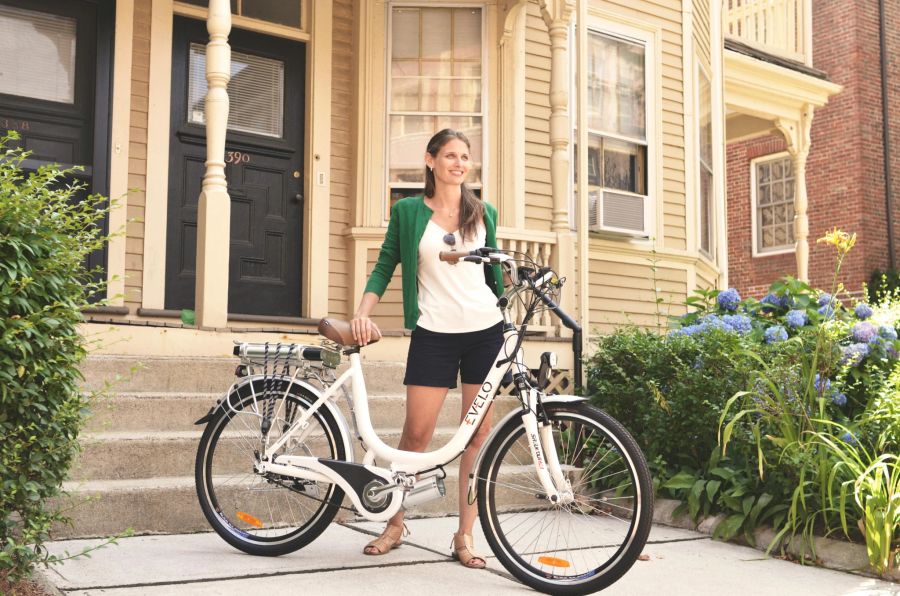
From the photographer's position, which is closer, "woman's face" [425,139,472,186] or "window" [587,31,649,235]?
"woman's face" [425,139,472,186]

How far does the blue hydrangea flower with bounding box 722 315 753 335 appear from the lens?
212 inches

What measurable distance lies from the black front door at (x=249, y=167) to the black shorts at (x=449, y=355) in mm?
3761

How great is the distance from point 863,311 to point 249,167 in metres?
4.65

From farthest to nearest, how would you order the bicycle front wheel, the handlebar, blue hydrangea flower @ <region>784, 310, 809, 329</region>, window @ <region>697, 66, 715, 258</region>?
window @ <region>697, 66, 715, 258</region>, blue hydrangea flower @ <region>784, 310, 809, 329</region>, the handlebar, the bicycle front wheel

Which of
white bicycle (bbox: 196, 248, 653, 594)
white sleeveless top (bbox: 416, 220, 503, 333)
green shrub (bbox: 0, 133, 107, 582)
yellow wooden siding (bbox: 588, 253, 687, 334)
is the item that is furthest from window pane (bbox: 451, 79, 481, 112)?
green shrub (bbox: 0, 133, 107, 582)

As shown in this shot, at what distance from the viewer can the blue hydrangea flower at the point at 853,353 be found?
4531mm

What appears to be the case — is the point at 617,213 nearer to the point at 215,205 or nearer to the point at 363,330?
the point at 215,205

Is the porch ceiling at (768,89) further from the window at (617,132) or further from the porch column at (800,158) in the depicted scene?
the window at (617,132)

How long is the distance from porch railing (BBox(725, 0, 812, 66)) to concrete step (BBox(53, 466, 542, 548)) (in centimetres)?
991

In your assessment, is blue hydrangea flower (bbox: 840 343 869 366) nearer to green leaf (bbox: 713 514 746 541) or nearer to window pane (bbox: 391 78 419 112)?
green leaf (bbox: 713 514 746 541)

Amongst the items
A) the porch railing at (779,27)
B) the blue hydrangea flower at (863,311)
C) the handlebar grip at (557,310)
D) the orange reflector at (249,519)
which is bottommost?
the orange reflector at (249,519)

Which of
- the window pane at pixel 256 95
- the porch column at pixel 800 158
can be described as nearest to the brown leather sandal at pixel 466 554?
the window pane at pixel 256 95

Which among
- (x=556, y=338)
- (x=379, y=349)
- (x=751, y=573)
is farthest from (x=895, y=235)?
(x=751, y=573)

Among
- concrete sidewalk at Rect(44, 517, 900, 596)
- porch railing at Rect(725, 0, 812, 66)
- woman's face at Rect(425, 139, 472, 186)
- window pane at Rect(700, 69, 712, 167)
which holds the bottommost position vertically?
concrete sidewalk at Rect(44, 517, 900, 596)
